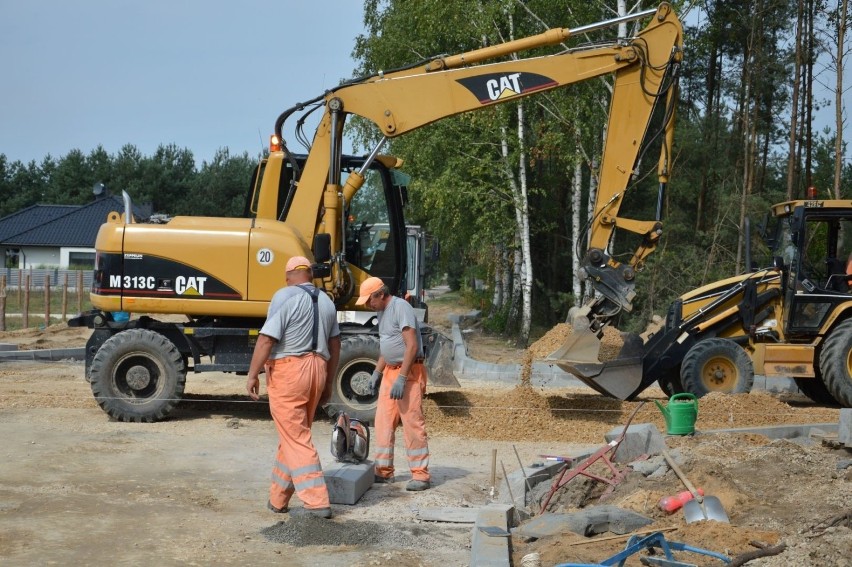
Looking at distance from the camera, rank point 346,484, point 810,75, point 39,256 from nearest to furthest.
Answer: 1. point 346,484
2. point 810,75
3. point 39,256

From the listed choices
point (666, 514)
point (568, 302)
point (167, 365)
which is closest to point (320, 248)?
point (167, 365)

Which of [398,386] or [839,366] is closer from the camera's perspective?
[398,386]

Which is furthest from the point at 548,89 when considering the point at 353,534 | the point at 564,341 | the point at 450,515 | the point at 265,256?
the point at 353,534

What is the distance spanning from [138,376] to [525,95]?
5.75 metres

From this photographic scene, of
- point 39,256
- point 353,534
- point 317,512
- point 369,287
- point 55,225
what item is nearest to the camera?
point 353,534

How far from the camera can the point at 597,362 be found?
12.0 meters

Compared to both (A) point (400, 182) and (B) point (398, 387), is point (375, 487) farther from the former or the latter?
(A) point (400, 182)

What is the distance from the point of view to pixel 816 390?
14.8 metres

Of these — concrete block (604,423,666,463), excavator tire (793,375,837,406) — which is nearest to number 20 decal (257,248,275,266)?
concrete block (604,423,666,463)

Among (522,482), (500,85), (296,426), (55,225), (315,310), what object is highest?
(55,225)

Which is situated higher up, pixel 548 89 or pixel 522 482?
pixel 548 89

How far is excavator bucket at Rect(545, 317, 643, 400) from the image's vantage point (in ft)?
39.3

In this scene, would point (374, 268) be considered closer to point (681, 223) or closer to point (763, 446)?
point (763, 446)

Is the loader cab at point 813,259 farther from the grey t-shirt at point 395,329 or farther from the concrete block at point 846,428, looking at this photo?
the grey t-shirt at point 395,329
